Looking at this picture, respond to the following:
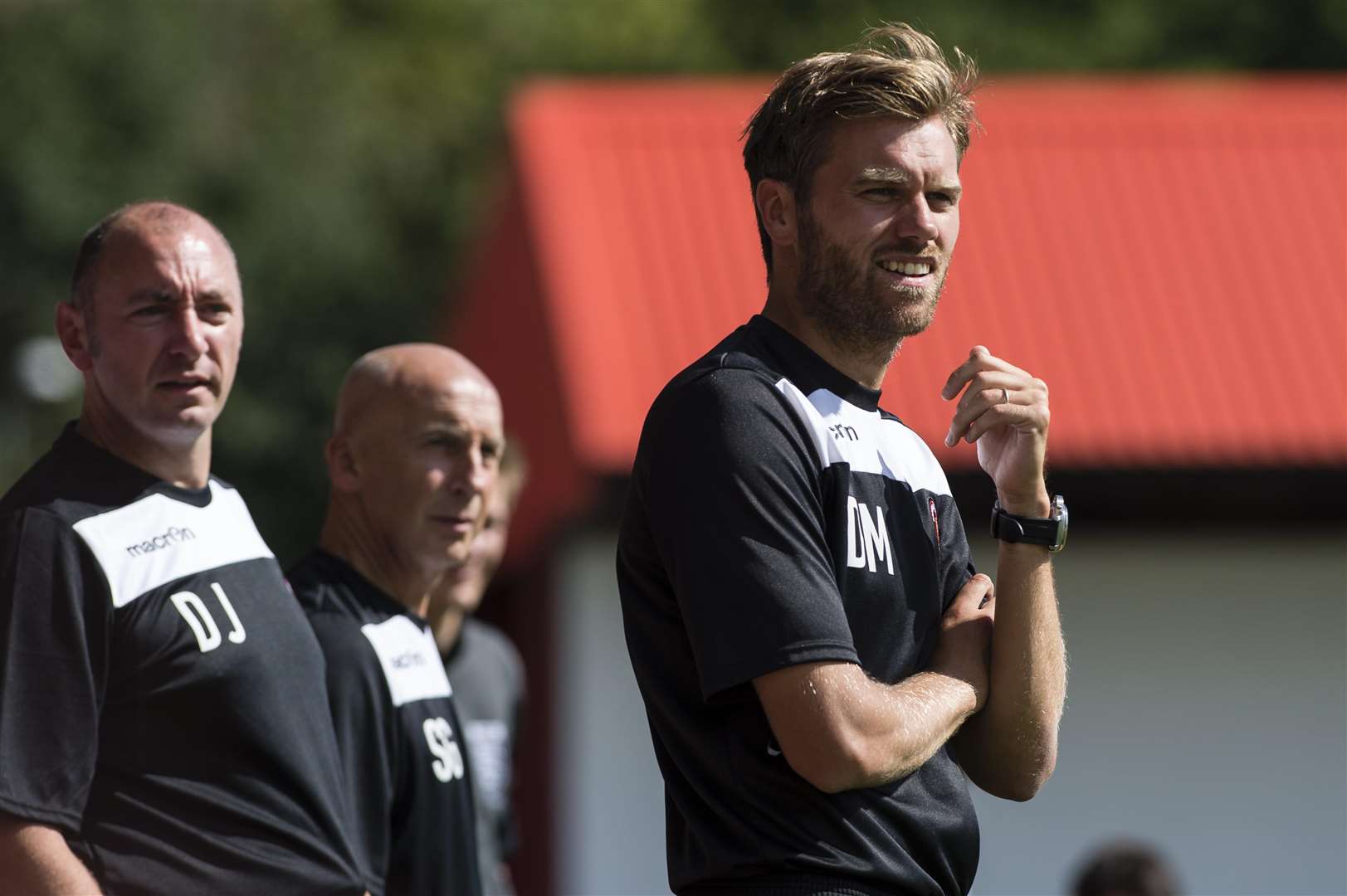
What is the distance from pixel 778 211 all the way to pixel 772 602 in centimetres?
73

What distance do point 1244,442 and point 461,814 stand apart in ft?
25.7

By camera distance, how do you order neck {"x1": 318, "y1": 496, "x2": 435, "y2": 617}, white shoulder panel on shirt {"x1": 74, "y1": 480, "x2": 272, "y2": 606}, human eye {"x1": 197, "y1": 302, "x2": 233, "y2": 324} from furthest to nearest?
neck {"x1": 318, "y1": 496, "x2": 435, "y2": 617} → human eye {"x1": 197, "y1": 302, "x2": 233, "y2": 324} → white shoulder panel on shirt {"x1": 74, "y1": 480, "x2": 272, "y2": 606}

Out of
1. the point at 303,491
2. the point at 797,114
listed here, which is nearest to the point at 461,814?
the point at 797,114

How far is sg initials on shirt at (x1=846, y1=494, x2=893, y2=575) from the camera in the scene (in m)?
2.93

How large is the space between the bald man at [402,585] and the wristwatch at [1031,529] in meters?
1.53

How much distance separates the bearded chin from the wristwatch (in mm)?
343

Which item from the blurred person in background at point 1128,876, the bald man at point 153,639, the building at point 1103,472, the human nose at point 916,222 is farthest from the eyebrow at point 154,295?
the building at point 1103,472

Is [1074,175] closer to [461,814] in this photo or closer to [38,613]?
[461,814]

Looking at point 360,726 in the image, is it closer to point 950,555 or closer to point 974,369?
point 950,555

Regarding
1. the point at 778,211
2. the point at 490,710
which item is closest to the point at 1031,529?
the point at 778,211

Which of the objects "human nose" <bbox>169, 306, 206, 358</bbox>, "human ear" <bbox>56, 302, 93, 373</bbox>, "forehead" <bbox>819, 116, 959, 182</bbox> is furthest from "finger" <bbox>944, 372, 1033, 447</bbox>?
"human ear" <bbox>56, 302, 93, 373</bbox>

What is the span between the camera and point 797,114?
10.2 ft

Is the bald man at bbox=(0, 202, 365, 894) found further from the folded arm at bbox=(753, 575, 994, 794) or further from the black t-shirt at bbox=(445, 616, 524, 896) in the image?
the black t-shirt at bbox=(445, 616, 524, 896)

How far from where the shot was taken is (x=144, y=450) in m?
3.57
